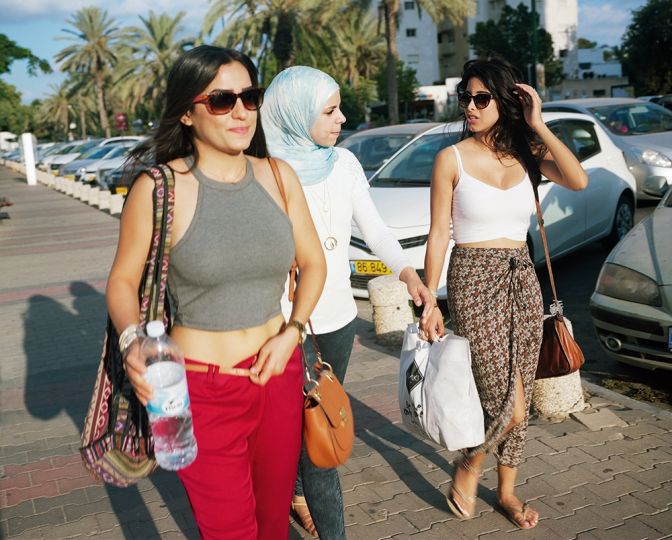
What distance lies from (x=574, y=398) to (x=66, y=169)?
31642 millimetres

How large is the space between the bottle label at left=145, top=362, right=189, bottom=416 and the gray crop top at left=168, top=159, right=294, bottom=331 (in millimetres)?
256

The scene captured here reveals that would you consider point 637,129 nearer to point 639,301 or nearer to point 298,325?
point 639,301

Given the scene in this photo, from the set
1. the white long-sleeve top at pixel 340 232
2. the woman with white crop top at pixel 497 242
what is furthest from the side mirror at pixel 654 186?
the white long-sleeve top at pixel 340 232

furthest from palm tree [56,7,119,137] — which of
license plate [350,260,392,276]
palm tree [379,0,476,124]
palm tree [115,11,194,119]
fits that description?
license plate [350,260,392,276]

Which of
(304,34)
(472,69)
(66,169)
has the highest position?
(304,34)

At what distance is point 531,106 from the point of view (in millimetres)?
3324

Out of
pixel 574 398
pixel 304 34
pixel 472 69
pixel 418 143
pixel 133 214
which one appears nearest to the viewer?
pixel 133 214

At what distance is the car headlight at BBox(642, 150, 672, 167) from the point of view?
39.4 feet

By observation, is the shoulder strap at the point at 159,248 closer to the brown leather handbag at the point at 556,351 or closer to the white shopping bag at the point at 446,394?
the white shopping bag at the point at 446,394

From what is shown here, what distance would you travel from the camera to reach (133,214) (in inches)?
86.8

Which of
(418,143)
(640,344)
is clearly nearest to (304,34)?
(418,143)

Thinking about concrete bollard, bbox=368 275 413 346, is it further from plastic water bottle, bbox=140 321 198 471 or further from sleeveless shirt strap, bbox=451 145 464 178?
Result: plastic water bottle, bbox=140 321 198 471

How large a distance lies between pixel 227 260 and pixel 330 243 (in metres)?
0.87

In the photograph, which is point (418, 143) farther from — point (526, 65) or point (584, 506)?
point (526, 65)
